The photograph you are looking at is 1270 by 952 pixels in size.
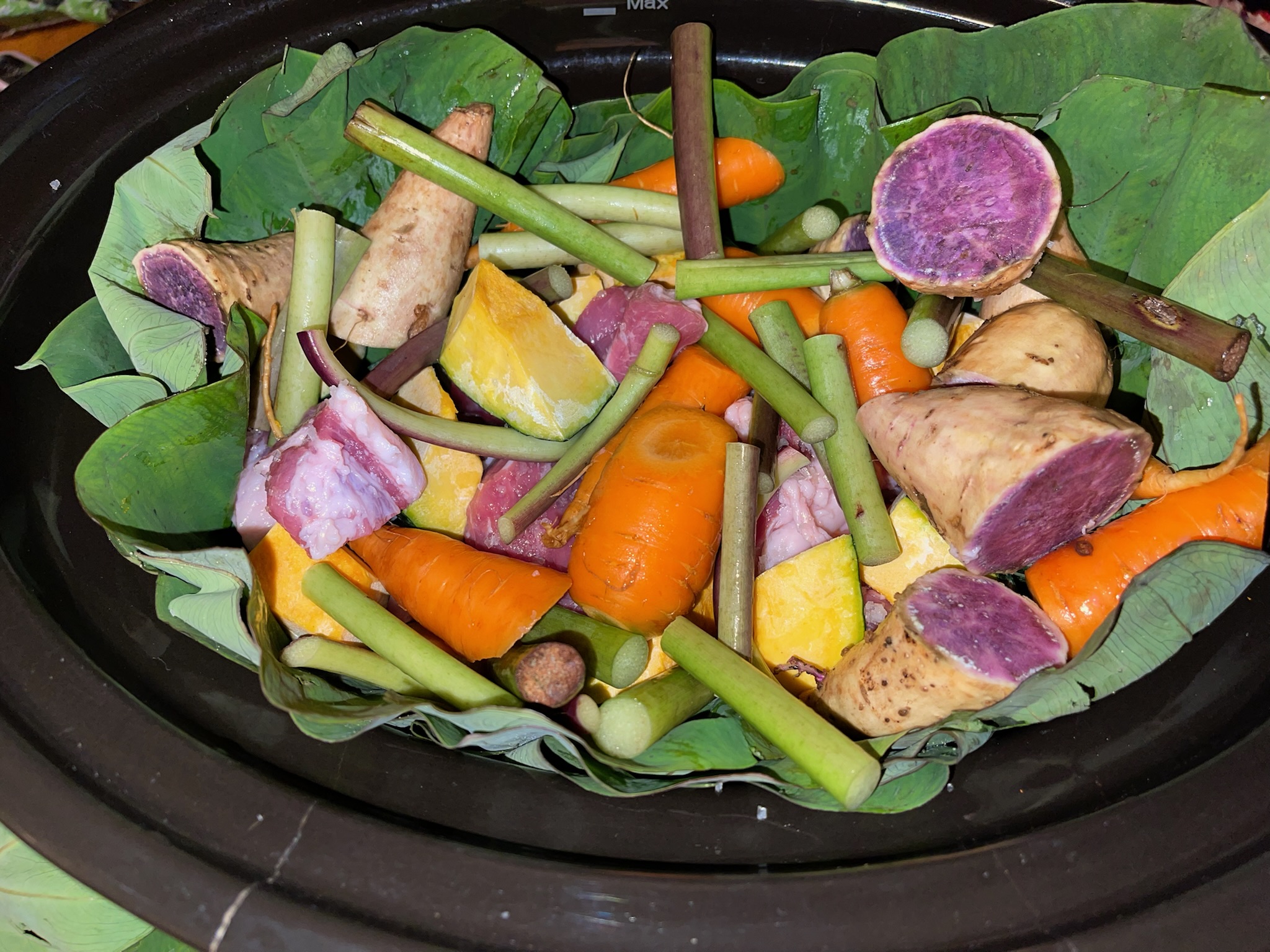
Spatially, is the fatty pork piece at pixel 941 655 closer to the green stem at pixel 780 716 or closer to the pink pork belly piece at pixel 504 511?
the green stem at pixel 780 716

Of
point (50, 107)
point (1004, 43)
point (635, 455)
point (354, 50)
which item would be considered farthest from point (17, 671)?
point (1004, 43)

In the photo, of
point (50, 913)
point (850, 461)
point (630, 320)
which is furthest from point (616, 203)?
point (50, 913)

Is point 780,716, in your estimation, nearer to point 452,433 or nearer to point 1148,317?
point 452,433

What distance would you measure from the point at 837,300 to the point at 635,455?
393mm

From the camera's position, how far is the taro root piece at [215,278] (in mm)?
1380

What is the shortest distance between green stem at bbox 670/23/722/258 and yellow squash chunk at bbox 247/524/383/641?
0.73 m

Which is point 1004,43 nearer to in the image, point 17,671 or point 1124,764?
point 1124,764

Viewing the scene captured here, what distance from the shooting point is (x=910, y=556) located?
131 cm

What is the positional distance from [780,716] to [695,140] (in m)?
0.90

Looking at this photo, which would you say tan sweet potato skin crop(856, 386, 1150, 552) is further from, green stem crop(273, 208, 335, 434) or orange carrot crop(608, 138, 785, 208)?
green stem crop(273, 208, 335, 434)

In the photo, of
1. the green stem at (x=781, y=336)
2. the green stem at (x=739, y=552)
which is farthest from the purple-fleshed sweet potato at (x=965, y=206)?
the green stem at (x=739, y=552)

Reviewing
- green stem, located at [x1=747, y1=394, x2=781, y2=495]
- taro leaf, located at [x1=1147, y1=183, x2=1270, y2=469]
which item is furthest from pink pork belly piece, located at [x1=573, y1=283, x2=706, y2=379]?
taro leaf, located at [x1=1147, y1=183, x2=1270, y2=469]

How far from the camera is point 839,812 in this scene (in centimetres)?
112

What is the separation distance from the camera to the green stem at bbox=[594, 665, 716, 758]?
1.17m
